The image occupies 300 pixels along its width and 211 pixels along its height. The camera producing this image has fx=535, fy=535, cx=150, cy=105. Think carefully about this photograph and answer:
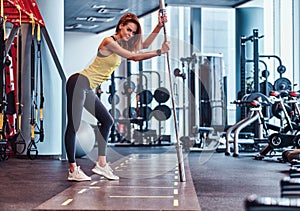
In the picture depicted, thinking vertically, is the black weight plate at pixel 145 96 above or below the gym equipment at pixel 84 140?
above

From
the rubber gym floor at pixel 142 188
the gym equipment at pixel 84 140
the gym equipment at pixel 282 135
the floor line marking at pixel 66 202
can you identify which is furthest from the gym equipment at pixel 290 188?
the gym equipment at pixel 84 140

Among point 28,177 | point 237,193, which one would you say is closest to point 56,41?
point 28,177

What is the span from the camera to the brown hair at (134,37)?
3686mm

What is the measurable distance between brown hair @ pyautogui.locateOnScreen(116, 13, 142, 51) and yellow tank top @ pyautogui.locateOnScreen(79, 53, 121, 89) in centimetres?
12

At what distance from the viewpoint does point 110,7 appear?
10.7m

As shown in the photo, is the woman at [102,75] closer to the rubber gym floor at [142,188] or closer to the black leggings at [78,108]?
the black leggings at [78,108]

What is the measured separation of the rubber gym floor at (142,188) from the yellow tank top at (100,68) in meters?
0.74

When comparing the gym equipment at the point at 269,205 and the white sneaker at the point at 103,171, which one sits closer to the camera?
the gym equipment at the point at 269,205

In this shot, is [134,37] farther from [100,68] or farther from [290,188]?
[290,188]

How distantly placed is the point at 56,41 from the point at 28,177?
2.83 meters

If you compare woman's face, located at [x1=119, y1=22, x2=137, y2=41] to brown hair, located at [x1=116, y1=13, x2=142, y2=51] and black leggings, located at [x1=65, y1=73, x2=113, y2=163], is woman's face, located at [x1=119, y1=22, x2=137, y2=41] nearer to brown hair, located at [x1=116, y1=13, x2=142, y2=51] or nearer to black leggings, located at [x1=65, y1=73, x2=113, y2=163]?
brown hair, located at [x1=116, y1=13, x2=142, y2=51]

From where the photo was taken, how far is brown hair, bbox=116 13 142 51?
3.69 meters

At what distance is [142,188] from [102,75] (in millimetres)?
880

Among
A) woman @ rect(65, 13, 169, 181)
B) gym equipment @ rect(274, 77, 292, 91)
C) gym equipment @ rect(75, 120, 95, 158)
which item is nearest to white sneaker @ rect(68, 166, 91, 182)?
woman @ rect(65, 13, 169, 181)
